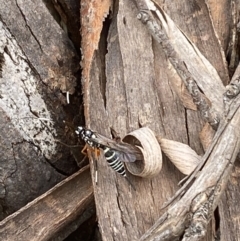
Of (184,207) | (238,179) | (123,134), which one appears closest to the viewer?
(184,207)

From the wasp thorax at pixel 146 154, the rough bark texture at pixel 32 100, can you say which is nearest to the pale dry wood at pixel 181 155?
the wasp thorax at pixel 146 154

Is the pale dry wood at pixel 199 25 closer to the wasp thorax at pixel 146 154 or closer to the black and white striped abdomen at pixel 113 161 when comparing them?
the wasp thorax at pixel 146 154

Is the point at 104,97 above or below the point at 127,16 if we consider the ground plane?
below

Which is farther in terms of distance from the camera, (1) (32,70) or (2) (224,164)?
(1) (32,70)

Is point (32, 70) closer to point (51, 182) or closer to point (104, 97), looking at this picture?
point (104, 97)

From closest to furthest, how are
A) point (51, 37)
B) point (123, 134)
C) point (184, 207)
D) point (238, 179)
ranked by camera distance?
point (184, 207)
point (238, 179)
point (123, 134)
point (51, 37)

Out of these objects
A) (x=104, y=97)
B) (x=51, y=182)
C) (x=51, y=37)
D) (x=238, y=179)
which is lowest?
(x=238, y=179)

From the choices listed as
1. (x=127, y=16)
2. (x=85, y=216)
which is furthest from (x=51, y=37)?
(x=85, y=216)

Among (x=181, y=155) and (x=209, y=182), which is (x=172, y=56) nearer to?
(x=181, y=155)
